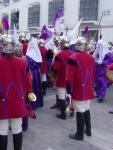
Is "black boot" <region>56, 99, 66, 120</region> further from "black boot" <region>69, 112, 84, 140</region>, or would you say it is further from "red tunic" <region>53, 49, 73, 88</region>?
"black boot" <region>69, 112, 84, 140</region>

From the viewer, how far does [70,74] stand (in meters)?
5.85

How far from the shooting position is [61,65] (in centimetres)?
722

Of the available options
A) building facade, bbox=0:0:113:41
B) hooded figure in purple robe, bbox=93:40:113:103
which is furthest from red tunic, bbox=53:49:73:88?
building facade, bbox=0:0:113:41

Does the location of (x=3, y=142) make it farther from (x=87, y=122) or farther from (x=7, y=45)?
(x=87, y=122)

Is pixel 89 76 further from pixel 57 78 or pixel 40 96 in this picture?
pixel 40 96

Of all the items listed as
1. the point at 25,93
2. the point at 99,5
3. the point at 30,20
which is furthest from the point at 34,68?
the point at 30,20

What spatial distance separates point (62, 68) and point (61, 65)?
0.21 ft

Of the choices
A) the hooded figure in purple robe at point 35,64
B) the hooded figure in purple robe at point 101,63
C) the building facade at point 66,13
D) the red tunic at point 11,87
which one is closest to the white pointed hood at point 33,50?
the hooded figure in purple robe at point 35,64

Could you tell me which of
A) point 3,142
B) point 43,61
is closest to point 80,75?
point 3,142

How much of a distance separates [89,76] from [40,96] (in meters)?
2.45

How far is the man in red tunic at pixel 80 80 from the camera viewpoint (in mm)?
5848

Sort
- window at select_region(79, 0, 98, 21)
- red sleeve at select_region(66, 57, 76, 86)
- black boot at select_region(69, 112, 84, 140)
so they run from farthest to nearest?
1. window at select_region(79, 0, 98, 21)
2. black boot at select_region(69, 112, 84, 140)
3. red sleeve at select_region(66, 57, 76, 86)

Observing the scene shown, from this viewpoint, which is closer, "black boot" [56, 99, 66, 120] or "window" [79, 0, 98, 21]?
"black boot" [56, 99, 66, 120]

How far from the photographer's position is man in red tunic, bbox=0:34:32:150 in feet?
14.9
